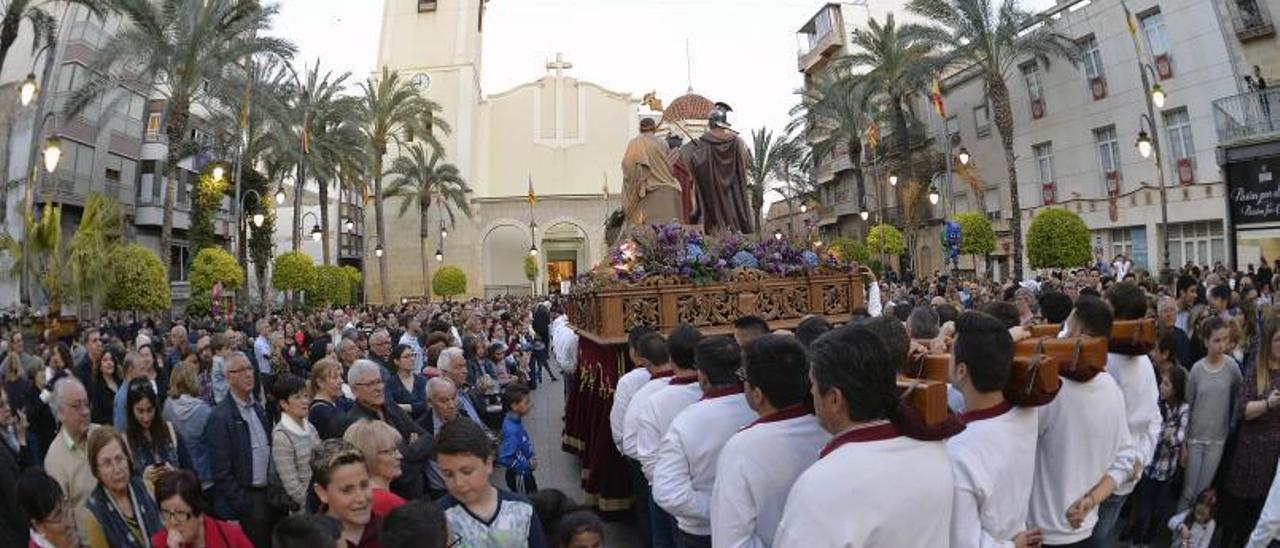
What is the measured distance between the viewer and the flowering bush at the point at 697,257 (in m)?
8.41

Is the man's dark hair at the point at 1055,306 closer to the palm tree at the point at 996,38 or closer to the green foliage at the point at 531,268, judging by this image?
the palm tree at the point at 996,38

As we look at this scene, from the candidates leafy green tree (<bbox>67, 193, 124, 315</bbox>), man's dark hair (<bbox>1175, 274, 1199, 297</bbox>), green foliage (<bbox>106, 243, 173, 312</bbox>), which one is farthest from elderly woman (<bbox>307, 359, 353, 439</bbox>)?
green foliage (<bbox>106, 243, 173, 312</bbox>)

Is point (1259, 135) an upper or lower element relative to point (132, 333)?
upper

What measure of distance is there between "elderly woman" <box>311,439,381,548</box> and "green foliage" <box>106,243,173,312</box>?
76.5 feet

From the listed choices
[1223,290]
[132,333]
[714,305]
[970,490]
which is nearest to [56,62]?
[132,333]

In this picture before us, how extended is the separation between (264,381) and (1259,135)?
74.0 feet

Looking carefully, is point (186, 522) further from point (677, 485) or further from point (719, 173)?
point (719, 173)

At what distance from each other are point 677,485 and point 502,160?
60.6 meters

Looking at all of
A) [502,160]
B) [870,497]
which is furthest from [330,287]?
[870,497]

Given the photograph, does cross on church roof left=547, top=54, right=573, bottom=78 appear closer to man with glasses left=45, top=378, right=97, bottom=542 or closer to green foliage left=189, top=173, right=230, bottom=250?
green foliage left=189, top=173, right=230, bottom=250

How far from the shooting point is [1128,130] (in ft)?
102

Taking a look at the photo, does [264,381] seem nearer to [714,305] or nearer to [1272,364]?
[714,305]

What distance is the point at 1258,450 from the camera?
5770 mm

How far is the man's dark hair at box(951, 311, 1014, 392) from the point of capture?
343 cm
